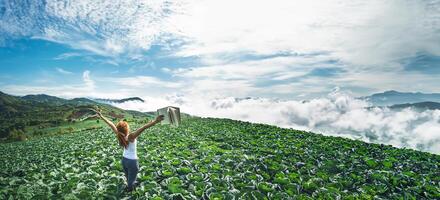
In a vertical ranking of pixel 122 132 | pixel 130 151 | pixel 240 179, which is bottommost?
pixel 240 179

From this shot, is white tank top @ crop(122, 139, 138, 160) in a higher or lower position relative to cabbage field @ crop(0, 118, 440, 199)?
higher

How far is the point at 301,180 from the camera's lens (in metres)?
11.6

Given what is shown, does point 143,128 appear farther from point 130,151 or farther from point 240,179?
point 240,179

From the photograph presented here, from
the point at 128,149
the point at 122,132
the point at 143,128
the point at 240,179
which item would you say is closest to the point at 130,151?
the point at 128,149

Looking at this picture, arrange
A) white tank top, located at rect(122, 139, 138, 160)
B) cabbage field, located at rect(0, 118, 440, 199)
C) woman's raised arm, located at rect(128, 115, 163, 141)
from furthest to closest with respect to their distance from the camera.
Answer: white tank top, located at rect(122, 139, 138, 160) < cabbage field, located at rect(0, 118, 440, 199) < woman's raised arm, located at rect(128, 115, 163, 141)

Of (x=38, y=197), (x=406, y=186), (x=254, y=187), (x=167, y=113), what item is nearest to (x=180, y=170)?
(x=254, y=187)

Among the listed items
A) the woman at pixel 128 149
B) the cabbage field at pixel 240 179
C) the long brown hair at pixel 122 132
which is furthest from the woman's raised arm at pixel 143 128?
the cabbage field at pixel 240 179

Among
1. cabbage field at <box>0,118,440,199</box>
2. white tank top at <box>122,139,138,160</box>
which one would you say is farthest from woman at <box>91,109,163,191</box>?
cabbage field at <box>0,118,440,199</box>

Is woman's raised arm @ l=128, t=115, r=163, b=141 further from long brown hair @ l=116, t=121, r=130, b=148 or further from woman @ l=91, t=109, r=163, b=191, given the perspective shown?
long brown hair @ l=116, t=121, r=130, b=148

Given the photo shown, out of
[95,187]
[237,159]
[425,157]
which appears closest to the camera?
[95,187]

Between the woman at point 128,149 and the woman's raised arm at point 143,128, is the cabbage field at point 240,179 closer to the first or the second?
the woman at point 128,149

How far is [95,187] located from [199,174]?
359 centimetres

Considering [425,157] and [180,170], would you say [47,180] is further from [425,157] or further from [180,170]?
[425,157]

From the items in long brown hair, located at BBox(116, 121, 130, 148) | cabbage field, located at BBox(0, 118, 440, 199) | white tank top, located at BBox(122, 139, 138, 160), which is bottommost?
cabbage field, located at BBox(0, 118, 440, 199)
